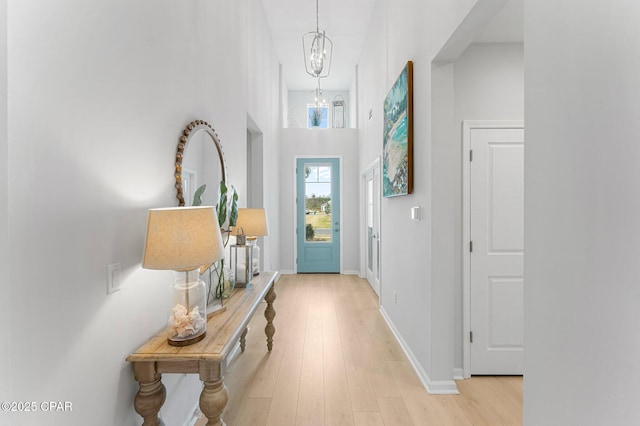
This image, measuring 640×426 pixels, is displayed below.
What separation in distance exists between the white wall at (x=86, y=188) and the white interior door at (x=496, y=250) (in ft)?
7.17

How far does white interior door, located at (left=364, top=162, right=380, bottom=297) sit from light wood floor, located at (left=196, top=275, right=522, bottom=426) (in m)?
1.36

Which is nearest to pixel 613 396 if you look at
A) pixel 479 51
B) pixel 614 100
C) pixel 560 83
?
pixel 614 100

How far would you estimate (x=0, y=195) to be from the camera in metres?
0.78

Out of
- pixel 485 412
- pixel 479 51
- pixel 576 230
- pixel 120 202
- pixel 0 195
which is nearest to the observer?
pixel 0 195

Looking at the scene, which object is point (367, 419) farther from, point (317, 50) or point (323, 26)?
point (323, 26)

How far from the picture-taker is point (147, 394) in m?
1.28

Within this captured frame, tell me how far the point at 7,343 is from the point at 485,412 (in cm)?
243

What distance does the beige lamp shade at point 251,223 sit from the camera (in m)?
2.59

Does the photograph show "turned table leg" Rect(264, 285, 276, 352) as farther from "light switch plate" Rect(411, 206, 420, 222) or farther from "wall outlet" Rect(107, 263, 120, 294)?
"wall outlet" Rect(107, 263, 120, 294)

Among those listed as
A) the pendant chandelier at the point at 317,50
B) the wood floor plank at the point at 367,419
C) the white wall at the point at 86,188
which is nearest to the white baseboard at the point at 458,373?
the wood floor plank at the point at 367,419

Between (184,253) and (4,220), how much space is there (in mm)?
543

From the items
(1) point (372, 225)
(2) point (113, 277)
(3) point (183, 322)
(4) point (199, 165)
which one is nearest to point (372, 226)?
(1) point (372, 225)

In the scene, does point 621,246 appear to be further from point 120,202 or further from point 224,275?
point 224,275

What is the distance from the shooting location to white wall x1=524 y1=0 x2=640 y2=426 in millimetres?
780
